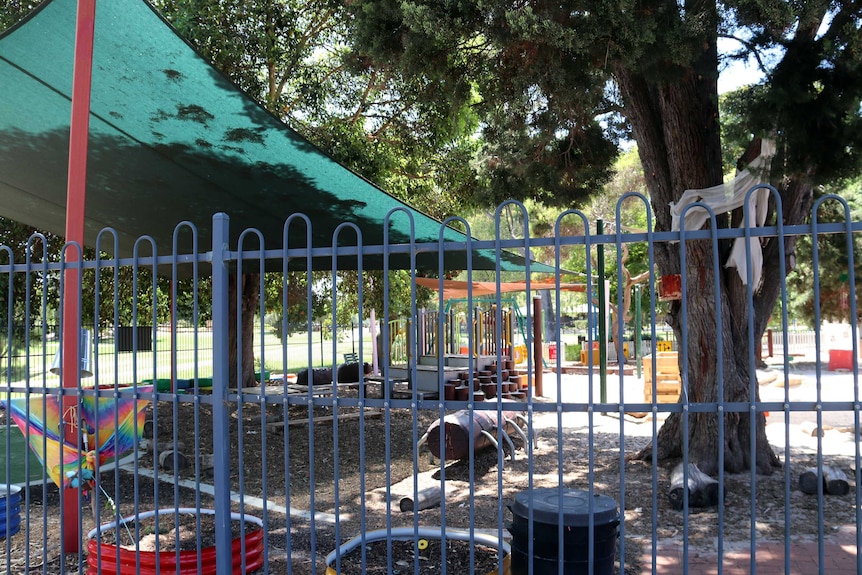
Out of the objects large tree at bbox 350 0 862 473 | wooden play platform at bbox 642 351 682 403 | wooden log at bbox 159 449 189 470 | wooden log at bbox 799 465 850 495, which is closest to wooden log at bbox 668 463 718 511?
large tree at bbox 350 0 862 473

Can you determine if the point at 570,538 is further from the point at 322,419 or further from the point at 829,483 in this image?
the point at 322,419

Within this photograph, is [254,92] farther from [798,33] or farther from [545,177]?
[798,33]

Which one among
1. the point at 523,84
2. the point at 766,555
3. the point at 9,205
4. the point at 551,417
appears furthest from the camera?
the point at 551,417

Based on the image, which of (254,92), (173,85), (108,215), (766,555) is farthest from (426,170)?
(766,555)

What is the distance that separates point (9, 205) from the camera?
907 cm

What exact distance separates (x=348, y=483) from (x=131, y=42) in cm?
446

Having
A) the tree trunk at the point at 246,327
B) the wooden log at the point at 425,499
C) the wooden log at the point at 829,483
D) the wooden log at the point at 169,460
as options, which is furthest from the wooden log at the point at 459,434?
the tree trunk at the point at 246,327

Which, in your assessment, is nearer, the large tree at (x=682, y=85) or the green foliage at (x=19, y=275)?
the large tree at (x=682, y=85)

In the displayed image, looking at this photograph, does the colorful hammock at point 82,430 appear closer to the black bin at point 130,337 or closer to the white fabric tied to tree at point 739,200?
the white fabric tied to tree at point 739,200

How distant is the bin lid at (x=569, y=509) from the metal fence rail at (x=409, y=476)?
0.04 ft

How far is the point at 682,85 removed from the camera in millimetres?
6895

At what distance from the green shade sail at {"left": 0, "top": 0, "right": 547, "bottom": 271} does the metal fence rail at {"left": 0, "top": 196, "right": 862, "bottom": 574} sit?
1034mm

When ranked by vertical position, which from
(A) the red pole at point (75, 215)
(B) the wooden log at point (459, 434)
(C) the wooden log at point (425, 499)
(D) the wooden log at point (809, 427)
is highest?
(A) the red pole at point (75, 215)

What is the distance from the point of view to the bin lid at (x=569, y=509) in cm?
316
